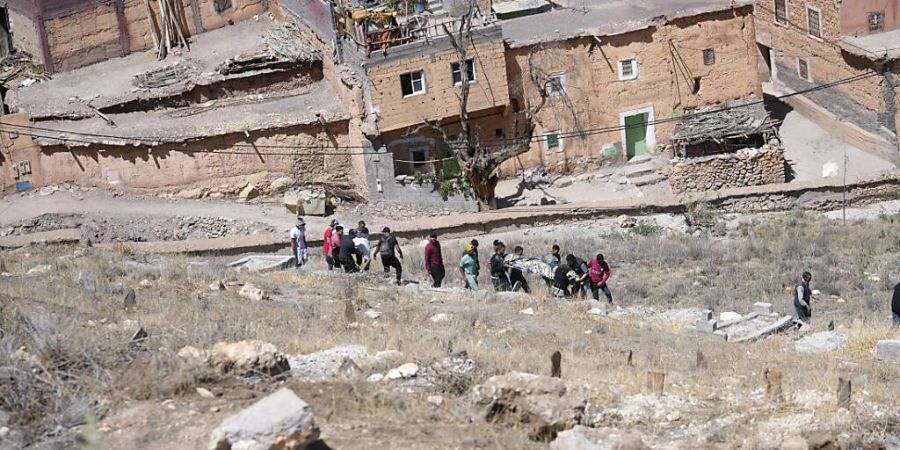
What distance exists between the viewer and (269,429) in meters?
11.0

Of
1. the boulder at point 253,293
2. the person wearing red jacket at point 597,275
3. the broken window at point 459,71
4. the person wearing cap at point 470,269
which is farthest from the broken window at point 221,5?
the person wearing red jacket at point 597,275

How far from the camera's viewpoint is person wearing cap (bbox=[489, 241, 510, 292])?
23812 millimetres

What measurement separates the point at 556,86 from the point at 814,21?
25.2 ft

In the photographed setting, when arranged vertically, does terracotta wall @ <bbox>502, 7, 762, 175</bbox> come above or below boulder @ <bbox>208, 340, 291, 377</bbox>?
above

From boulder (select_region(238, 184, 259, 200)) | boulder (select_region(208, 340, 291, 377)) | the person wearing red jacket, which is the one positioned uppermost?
boulder (select_region(238, 184, 259, 200))

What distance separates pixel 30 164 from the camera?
36375 millimetres

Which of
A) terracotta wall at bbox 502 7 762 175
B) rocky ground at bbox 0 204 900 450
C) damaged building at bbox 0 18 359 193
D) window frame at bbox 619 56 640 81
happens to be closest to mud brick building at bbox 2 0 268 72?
damaged building at bbox 0 18 359 193

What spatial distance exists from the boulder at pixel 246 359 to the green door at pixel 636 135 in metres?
25.2

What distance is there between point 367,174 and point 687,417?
22.2 m

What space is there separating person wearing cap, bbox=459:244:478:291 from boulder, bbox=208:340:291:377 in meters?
10.0

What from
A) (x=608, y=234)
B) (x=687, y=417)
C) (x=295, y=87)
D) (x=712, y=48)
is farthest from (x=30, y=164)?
(x=687, y=417)

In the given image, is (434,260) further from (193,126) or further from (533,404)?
(193,126)

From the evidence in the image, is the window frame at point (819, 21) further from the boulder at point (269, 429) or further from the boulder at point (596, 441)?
the boulder at point (269, 429)

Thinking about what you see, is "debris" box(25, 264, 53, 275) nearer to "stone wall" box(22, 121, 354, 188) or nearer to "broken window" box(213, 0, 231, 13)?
"stone wall" box(22, 121, 354, 188)
